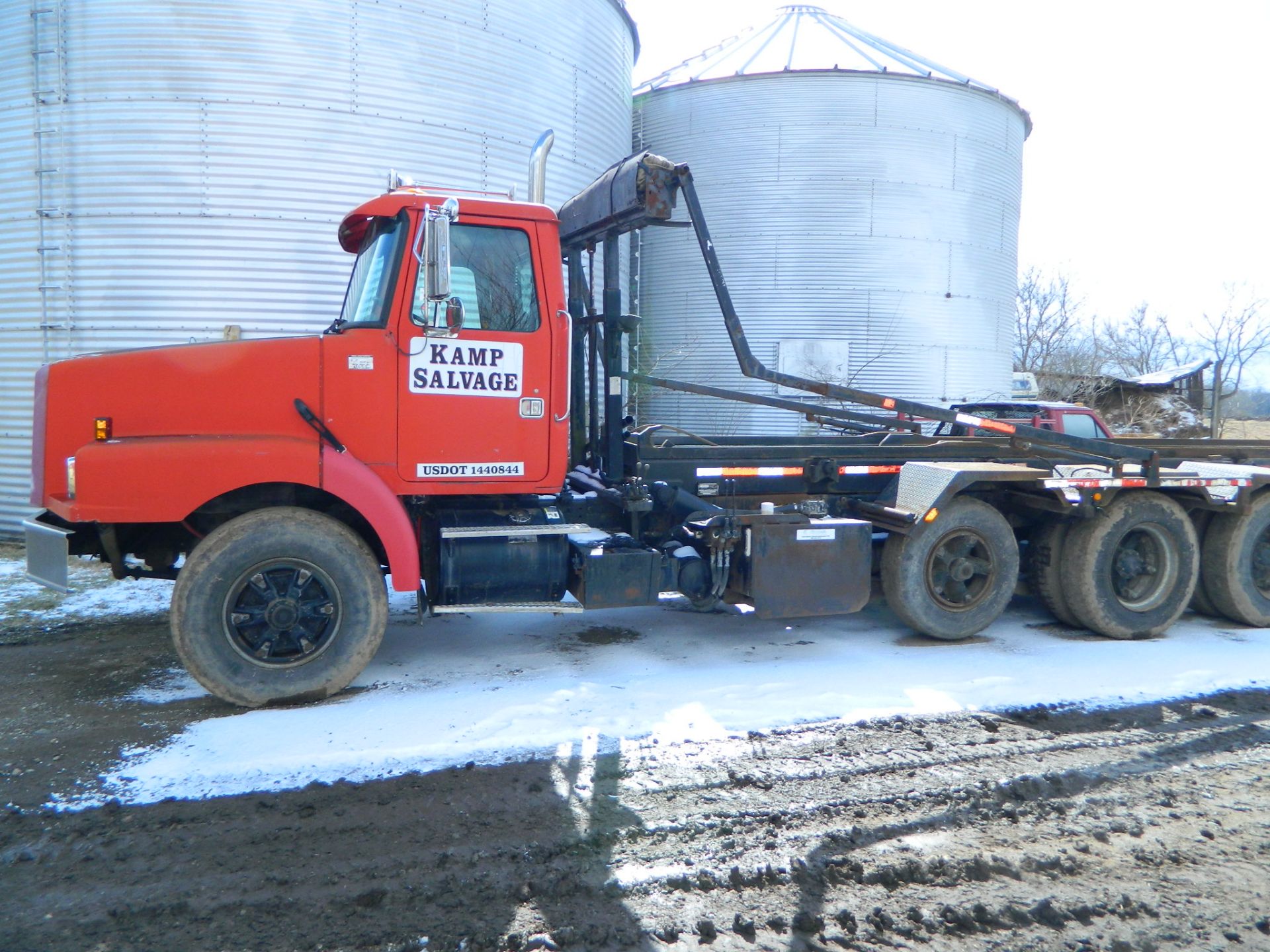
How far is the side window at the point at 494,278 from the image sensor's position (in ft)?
18.1

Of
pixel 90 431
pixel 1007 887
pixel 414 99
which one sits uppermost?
pixel 414 99

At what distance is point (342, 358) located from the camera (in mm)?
5352

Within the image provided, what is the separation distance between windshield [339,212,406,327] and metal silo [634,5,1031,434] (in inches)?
413

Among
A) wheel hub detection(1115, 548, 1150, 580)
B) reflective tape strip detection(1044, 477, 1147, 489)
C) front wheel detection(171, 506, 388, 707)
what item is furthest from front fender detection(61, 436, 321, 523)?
wheel hub detection(1115, 548, 1150, 580)

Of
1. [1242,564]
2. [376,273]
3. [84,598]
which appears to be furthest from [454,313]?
[1242,564]

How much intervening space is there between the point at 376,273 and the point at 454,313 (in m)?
0.83

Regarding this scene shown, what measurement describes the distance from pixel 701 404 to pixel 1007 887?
44.8 feet

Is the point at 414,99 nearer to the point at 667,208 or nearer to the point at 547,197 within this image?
the point at 547,197

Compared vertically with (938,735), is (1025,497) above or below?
above

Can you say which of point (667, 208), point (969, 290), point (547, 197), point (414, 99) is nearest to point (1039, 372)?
point (969, 290)

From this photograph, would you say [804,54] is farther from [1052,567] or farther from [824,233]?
[1052,567]

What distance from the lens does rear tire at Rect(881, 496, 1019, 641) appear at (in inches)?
263

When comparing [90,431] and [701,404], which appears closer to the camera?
[90,431]

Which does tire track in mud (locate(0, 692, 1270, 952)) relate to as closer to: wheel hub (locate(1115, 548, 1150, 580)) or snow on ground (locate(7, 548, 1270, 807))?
snow on ground (locate(7, 548, 1270, 807))
